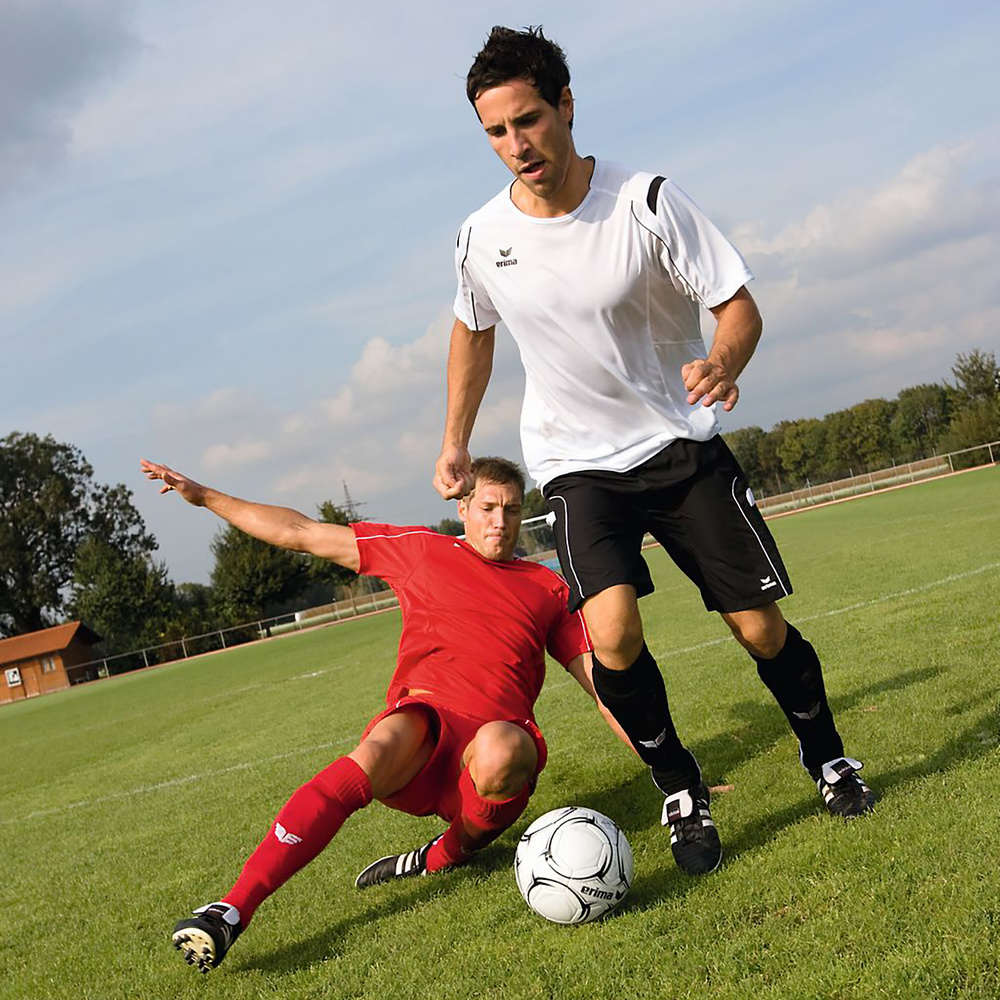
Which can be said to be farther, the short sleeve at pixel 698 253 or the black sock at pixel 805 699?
the black sock at pixel 805 699

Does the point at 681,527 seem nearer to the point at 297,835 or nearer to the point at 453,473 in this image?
the point at 453,473

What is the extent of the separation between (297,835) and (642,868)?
124 cm

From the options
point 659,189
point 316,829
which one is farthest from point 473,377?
point 316,829

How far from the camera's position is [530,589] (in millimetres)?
4379

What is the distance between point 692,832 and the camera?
367 centimetres

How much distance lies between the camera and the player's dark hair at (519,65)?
138 inches

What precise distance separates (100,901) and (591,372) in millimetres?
3414

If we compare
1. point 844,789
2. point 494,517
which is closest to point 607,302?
point 494,517

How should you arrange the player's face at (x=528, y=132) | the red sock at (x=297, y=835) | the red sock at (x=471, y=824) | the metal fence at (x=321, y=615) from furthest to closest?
the metal fence at (x=321, y=615) → the red sock at (x=471, y=824) → the player's face at (x=528, y=132) → the red sock at (x=297, y=835)

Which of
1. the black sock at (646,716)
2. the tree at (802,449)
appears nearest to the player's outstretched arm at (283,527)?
the black sock at (646,716)

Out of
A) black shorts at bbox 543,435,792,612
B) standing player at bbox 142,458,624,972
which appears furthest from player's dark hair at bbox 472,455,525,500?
black shorts at bbox 543,435,792,612

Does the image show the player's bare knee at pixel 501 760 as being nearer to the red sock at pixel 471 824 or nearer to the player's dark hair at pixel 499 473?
the red sock at pixel 471 824

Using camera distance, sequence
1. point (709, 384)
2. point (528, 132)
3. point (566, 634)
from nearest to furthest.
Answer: point (709, 384) → point (528, 132) → point (566, 634)

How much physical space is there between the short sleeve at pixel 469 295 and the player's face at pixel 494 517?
668 mm
